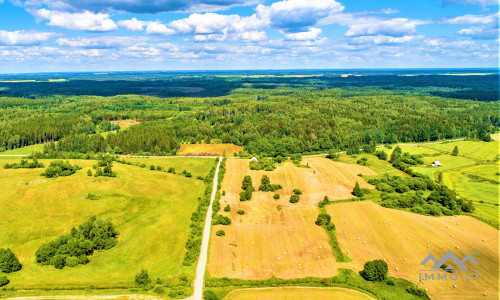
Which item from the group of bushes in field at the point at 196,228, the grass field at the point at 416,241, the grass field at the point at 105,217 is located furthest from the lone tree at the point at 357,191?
the grass field at the point at 105,217

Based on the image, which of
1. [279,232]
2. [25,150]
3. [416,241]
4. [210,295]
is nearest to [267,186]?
[279,232]

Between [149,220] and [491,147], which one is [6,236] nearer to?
[149,220]

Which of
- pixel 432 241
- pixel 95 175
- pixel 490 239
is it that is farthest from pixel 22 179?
pixel 490 239

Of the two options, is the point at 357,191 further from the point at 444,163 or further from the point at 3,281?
the point at 3,281

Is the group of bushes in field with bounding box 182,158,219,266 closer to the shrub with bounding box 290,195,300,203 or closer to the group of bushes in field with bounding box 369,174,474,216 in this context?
the shrub with bounding box 290,195,300,203

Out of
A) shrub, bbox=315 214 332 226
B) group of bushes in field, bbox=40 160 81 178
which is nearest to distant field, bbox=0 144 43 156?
group of bushes in field, bbox=40 160 81 178

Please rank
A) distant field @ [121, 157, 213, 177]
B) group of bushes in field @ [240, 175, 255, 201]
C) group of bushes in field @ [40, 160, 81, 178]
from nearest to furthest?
group of bushes in field @ [240, 175, 255, 201] < group of bushes in field @ [40, 160, 81, 178] < distant field @ [121, 157, 213, 177]
